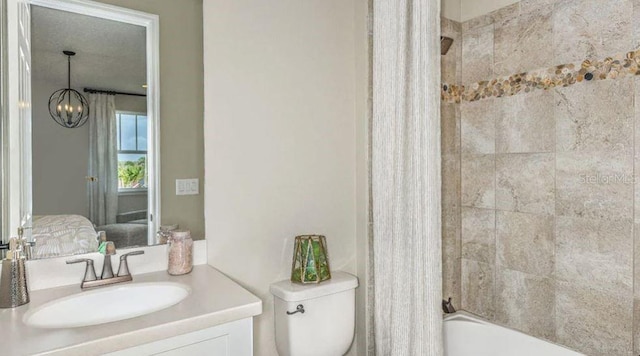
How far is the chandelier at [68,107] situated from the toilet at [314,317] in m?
1.11

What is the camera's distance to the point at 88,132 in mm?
1533

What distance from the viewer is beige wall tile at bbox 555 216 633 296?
160cm

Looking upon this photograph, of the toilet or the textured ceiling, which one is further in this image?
the toilet

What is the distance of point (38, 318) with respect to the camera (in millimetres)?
1223

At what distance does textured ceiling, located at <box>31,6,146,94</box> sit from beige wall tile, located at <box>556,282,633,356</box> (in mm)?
2167

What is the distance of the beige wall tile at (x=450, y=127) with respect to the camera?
225 cm

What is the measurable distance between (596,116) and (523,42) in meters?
0.54

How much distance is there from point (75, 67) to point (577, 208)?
225 cm

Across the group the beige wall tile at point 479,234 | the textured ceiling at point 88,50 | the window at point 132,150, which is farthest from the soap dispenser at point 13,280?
the beige wall tile at point 479,234

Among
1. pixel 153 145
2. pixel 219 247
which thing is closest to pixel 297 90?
pixel 153 145

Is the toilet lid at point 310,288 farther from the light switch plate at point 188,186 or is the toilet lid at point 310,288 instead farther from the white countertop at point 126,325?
the light switch plate at point 188,186

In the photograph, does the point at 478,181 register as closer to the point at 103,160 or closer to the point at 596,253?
the point at 596,253

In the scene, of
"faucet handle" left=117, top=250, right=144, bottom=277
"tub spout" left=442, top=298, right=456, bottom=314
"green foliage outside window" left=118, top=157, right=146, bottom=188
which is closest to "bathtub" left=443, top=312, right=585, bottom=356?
"tub spout" left=442, top=298, right=456, bottom=314

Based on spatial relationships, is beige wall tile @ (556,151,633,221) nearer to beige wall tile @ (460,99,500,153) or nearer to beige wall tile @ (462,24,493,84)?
beige wall tile @ (460,99,500,153)
